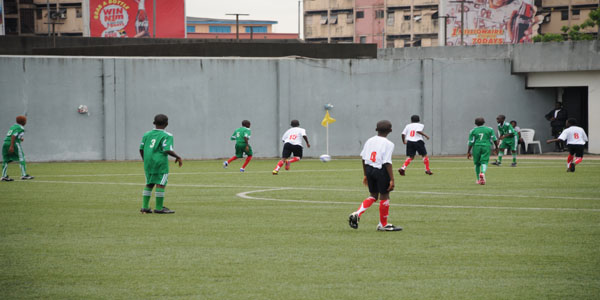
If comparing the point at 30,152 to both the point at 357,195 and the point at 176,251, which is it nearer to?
the point at 357,195

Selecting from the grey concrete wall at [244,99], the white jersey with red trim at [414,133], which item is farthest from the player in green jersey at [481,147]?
the grey concrete wall at [244,99]

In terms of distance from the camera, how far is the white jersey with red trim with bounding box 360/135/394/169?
11961 mm

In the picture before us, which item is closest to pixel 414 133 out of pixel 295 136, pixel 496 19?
pixel 295 136

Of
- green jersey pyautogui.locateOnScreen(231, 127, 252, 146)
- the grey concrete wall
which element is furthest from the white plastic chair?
green jersey pyautogui.locateOnScreen(231, 127, 252, 146)

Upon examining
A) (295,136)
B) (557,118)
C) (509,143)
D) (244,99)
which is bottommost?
(509,143)

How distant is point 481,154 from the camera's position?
20.9 m

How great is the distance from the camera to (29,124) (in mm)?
33125

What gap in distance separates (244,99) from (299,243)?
24940 mm

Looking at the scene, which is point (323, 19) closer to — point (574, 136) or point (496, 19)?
point (496, 19)

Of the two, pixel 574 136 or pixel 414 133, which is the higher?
pixel 414 133

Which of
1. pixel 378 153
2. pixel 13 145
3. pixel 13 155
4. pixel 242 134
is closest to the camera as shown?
pixel 378 153

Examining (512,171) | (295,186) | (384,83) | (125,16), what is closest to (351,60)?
(384,83)

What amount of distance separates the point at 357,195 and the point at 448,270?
9261 millimetres

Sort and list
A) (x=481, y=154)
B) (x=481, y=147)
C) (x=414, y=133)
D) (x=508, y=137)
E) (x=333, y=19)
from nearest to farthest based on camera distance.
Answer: (x=481, y=154) < (x=481, y=147) < (x=414, y=133) < (x=508, y=137) < (x=333, y=19)
